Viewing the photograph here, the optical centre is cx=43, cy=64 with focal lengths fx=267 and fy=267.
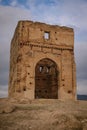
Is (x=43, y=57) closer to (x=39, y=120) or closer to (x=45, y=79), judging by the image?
(x=45, y=79)

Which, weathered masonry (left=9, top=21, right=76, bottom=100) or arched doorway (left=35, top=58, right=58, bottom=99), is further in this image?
arched doorway (left=35, top=58, right=58, bottom=99)

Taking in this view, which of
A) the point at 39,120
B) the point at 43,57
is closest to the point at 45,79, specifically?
the point at 43,57

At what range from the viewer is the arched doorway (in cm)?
2306

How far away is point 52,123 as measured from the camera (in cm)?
1001

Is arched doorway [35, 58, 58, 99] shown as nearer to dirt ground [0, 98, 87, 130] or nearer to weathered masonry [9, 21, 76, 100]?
weathered masonry [9, 21, 76, 100]

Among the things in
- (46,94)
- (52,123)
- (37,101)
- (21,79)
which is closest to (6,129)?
(52,123)

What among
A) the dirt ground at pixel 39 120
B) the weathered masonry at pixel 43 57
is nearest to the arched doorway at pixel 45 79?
A: the weathered masonry at pixel 43 57

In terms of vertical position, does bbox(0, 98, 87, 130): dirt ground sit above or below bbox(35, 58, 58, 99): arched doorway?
below

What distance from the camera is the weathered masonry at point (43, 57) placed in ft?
66.6

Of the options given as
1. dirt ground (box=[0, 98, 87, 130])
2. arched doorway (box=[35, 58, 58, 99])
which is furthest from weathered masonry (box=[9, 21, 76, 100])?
dirt ground (box=[0, 98, 87, 130])

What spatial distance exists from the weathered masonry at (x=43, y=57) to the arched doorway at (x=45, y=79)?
0.10 m

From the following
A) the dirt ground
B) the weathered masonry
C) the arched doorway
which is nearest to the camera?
the dirt ground

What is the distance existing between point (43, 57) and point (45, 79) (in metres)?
3.46

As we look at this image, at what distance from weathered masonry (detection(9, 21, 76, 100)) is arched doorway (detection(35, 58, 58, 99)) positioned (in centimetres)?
10
